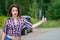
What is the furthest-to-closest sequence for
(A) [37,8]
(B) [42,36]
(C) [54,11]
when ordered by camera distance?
1. (A) [37,8]
2. (C) [54,11]
3. (B) [42,36]

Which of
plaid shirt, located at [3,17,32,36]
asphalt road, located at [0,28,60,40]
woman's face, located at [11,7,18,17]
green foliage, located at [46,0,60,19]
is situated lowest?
green foliage, located at [46,0,60,19]

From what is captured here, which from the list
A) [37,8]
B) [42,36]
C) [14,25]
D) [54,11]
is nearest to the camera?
[14,25]

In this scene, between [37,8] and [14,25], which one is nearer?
[14,25]

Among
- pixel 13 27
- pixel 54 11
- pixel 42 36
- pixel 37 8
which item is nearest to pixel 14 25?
pixel 13 27

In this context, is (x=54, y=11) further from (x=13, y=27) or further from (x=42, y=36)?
(x=13, y=27)

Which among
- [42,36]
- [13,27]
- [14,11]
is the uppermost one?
[14,11]

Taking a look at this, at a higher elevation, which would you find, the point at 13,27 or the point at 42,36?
the point at 13,27

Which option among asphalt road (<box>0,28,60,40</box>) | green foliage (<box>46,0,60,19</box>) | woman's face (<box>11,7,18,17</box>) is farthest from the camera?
green foliage (<box>46,0,60,19</box>)

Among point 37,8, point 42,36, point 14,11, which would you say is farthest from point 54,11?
point 14,11

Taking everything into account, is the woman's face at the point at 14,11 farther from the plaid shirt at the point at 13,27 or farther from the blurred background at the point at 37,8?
the blurred background at the point at 37,8

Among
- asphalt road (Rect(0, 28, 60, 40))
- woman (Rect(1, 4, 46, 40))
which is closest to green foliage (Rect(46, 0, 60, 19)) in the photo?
asphalt road (Rect(0, 28, 60, 40))

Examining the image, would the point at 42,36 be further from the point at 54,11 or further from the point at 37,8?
the point at 37,8

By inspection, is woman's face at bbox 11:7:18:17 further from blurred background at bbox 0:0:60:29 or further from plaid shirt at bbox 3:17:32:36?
blurred background at bbox 0:0:60:29

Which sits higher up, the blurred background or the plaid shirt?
the plaid shirt
